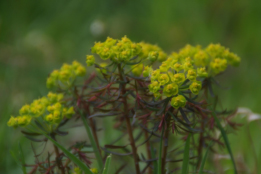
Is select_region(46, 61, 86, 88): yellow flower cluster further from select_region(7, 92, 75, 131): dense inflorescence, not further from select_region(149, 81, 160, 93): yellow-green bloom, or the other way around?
select_region(149, 81, 160, 93): yellow-green bloom

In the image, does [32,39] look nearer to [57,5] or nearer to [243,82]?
[57,5]

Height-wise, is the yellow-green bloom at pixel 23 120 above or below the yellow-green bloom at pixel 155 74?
below

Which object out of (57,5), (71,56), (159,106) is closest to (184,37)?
(71,56)

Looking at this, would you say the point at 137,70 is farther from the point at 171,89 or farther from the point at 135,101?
the point at 171,89

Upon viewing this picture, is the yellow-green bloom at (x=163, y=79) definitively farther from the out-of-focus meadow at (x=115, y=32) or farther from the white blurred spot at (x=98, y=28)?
the white blurred spot at (x=98, y=28)

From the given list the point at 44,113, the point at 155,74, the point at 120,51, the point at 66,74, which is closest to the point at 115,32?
the point at 66,74

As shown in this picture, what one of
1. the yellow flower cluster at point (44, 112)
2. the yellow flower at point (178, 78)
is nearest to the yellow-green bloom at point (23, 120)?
the yellow flower cluster at point (44, 112)
